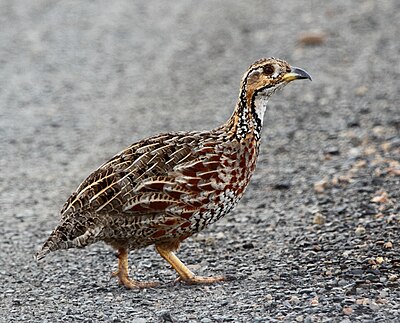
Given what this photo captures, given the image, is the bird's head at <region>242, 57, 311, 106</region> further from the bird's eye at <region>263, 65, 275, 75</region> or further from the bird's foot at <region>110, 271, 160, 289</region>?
the bird's foot at <region>110, 271, 160, 289</region>

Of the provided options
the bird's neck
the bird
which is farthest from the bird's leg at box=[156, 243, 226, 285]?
the bird's neck

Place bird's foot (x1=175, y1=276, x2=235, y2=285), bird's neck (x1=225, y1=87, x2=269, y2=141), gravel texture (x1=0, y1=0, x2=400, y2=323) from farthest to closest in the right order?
bird's neck (x1=225, y1=87, x2=269, y2=141) → bird's foot (x1=175, y1=276, x2=235, y2=285) → gravel texture (x1=0, y1=0, x2=400, y2=323)

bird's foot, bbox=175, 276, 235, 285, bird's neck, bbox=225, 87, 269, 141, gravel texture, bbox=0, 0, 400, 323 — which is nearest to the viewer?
gravel texture, bbox=0, 0, 400, 323

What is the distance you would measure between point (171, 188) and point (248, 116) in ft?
3.21

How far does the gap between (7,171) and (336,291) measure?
6.18 metres

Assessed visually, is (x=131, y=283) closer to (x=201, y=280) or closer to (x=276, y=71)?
(x=201, y=280)

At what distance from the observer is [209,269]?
8.45 m

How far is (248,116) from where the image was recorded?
8047 millimetres

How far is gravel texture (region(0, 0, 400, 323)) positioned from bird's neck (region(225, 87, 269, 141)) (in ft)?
3.99

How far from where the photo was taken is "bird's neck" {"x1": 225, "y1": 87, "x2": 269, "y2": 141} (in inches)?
316

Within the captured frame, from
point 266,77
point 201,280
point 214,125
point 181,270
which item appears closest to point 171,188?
point 181,270

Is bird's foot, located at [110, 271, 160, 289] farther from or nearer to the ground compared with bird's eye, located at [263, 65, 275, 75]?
nearer to the ground

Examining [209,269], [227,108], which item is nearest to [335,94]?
[227,108]

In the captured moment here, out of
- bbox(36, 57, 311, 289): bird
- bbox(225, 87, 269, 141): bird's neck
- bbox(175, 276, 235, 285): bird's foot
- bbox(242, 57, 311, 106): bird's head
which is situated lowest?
bbox(175, 276, 235, 285): bird's foot
